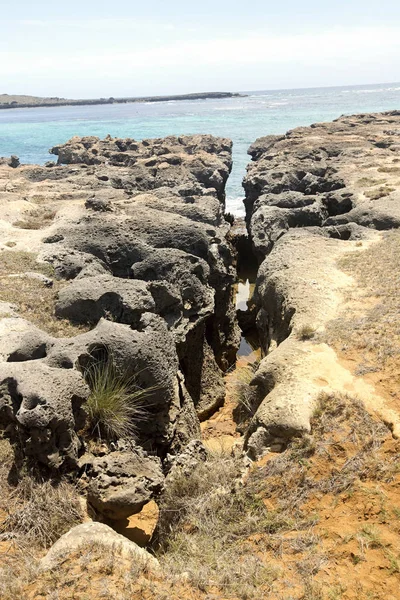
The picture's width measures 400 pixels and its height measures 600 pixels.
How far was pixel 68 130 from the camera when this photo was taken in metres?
90.9

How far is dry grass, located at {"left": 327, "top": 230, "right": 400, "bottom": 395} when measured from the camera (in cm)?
866

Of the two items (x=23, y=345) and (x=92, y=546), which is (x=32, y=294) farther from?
(x=92, y=546)

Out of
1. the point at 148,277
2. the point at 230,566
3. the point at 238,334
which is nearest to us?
the point at 230,566

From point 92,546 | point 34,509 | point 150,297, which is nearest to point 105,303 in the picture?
point 150,297

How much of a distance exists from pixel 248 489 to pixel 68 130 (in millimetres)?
94418

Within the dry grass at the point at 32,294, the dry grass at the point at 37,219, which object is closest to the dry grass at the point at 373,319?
the dry grass at the point at 32,294

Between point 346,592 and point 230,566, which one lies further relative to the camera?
point 230,566

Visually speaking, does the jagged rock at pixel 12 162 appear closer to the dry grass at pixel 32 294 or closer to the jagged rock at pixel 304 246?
the jagged rock at pixel 304 246

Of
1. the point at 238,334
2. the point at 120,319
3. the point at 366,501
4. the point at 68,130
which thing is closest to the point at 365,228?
the point at 238,334

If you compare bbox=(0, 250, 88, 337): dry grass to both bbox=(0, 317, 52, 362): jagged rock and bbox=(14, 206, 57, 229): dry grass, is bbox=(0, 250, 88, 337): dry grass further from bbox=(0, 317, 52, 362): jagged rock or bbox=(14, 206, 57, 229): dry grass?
bbox=(14, 206, 57, 229): dry grass

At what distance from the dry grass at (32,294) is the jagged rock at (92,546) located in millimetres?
5092

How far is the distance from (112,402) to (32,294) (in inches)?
175

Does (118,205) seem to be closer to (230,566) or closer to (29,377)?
(29,377)

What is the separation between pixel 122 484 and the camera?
246 inches
